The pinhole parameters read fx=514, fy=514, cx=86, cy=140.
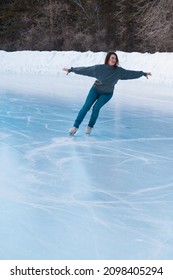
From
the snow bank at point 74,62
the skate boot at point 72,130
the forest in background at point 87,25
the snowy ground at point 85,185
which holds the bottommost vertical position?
the snowy ground at point 85,185

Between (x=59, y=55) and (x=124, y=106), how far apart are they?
890 centimetres

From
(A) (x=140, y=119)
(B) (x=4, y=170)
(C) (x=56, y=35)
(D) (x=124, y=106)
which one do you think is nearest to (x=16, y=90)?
(D) (x=124, y=106)

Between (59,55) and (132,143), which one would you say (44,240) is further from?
(59,55)

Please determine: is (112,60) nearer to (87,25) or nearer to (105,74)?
(105,74)

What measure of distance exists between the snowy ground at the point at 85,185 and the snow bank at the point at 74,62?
224 inches

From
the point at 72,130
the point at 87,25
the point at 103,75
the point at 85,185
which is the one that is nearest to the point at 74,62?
the point at 72,130

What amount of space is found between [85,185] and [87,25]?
926 inches

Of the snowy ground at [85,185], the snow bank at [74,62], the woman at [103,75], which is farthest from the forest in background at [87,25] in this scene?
the woman at [103,75]

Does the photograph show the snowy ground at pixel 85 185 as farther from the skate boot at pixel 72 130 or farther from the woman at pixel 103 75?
the woman at pixel 103 75

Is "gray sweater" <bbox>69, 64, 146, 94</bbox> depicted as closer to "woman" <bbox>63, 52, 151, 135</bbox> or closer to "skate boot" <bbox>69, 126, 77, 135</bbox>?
"woman" <bbox>63, 52, 151, 135</bbox>

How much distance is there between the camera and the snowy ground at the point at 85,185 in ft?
8.83

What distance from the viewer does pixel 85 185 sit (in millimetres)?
3787
